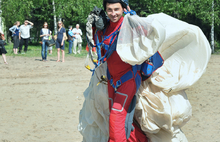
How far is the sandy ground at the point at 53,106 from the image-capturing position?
445cm

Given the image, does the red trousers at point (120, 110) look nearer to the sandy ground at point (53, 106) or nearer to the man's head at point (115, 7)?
the man's head at point (115, 7)

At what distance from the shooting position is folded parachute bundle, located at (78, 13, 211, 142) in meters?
2.89

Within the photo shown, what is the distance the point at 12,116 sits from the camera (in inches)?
209

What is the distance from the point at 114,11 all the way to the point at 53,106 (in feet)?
12.0

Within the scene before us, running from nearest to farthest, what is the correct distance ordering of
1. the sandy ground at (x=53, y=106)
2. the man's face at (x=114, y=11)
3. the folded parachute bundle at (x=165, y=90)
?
the man's face at (x=114, y=11)
the folded parachute bundle at (x=165, y=90)
the sandy ground at (x=53, y=106)

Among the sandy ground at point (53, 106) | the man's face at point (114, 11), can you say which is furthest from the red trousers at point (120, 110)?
the sandy ground at point (53, 106)

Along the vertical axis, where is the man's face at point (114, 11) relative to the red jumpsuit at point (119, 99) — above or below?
above

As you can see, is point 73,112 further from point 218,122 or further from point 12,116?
point 218,122

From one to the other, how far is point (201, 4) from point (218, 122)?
48.8 ft

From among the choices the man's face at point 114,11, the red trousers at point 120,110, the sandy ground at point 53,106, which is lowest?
the sandy ground at point 53,106

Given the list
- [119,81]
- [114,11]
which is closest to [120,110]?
[119,81]

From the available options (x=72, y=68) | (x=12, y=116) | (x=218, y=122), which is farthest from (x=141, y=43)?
(x=72, y=68)

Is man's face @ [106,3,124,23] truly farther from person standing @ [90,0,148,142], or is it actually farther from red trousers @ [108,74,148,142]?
red trousers @ [108,74,148,142]

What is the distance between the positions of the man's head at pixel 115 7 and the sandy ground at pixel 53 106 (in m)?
2.23
